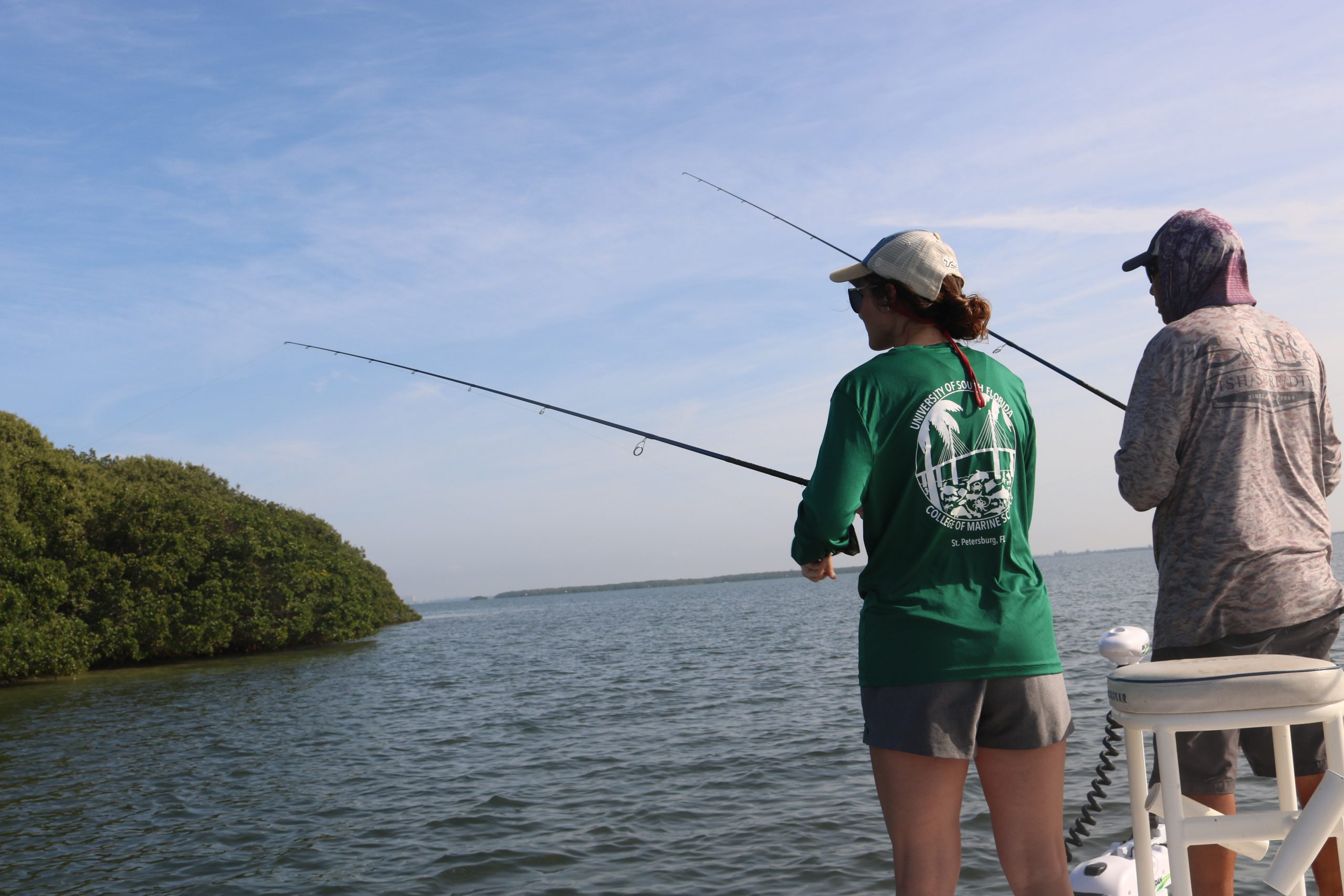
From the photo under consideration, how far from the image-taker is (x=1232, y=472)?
2576 mm

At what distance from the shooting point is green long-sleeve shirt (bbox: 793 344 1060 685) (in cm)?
209

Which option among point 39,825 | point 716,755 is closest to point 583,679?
point 716,755

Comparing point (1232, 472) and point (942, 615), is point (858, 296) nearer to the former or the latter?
point (942, 615)

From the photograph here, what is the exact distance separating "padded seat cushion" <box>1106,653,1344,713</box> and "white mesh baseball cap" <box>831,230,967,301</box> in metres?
1.07

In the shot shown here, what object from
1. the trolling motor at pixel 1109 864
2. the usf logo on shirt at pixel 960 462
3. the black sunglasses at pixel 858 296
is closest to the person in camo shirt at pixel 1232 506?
the trolling motor at pixel 1109 864

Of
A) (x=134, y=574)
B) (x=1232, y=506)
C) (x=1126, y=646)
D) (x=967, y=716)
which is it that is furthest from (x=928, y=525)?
(x=134, y=574)

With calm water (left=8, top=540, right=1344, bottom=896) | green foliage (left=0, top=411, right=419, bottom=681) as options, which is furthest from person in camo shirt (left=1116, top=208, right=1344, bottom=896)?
green foliage (left=0, top=411, right=419, bottom=681)

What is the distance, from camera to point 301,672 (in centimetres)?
2619

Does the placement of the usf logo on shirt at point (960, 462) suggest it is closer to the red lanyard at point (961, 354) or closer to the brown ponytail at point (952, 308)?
the red lanyard at point (961, 354)

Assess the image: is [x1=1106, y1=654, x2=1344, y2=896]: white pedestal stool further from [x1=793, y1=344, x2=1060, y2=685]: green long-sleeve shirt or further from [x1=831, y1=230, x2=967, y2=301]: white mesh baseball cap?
[x1=831, y1=230, x2=967, y2=301]: white mesh baseball cap

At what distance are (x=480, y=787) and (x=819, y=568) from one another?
28.1ft

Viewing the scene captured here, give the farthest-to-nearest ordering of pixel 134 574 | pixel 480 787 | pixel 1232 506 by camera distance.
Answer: pixel 134 574, pixel 480 787, pixel 1232 506

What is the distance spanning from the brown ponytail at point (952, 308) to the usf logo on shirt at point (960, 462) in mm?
216

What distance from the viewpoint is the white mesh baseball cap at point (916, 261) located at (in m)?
2.29
